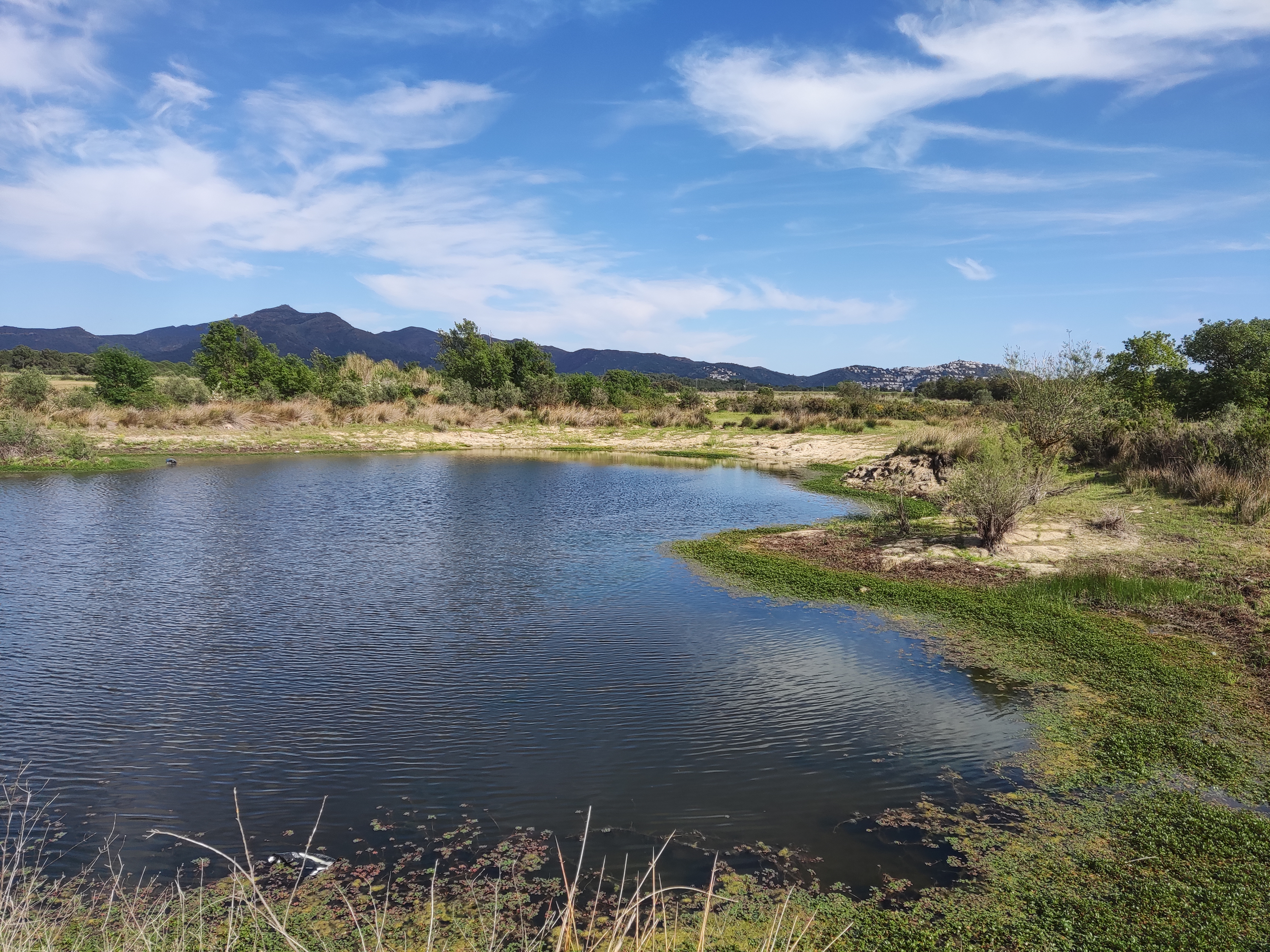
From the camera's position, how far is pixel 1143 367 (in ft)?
110

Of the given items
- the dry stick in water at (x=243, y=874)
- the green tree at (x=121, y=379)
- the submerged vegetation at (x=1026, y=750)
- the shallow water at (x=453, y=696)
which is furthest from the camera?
the green tree at (x=121, y=379)

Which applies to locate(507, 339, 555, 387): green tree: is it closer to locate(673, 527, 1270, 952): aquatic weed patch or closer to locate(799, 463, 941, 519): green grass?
locate(799, 463, 941, 519): green grass

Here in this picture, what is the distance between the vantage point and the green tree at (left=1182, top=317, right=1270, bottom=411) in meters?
27.1

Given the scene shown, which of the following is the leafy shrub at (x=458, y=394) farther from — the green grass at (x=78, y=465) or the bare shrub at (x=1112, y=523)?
the bare shrub at (x=1112, y=523)

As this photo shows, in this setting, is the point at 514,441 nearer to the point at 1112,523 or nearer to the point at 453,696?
the point at 1112,523

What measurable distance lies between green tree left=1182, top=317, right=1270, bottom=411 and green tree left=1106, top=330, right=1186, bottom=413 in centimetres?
90

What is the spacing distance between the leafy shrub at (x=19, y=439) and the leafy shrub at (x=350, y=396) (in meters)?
20.6

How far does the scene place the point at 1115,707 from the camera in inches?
331

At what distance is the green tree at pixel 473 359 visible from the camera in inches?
2324

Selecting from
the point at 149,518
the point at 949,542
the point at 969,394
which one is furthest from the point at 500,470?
the point at 969,394

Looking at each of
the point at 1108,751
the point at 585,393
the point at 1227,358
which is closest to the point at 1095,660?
the point at 1108,751

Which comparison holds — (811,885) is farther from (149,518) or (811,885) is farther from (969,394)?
(969,394)

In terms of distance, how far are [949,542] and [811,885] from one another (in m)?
12.6

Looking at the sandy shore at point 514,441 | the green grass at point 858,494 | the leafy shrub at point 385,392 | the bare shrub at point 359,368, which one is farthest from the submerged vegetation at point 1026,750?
the bare shrub at point 359,368
